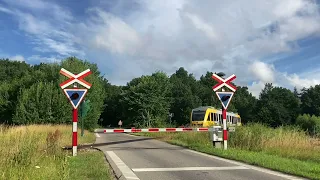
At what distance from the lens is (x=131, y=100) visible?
2990 inches

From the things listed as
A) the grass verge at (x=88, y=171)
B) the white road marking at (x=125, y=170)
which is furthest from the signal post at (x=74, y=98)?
the white road marking at (x=125, y=170)

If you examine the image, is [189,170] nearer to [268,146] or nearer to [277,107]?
[268,146]

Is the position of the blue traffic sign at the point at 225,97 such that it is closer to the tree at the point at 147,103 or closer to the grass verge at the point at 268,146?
the grass verge at the point at 268,146

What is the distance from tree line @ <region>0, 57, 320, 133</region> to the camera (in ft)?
162

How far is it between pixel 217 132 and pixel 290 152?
135 inches

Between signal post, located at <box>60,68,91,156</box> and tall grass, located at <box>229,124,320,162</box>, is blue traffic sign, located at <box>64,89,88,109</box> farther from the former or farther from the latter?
tall grass, located at <box>229,124,320,162</box>

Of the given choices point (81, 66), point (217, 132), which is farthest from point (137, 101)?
point (217, 132)

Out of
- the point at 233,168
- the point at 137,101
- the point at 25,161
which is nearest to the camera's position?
the point at 25,161

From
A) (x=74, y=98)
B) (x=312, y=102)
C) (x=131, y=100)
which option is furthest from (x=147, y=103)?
(x=312, y=102)

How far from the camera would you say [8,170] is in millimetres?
7445

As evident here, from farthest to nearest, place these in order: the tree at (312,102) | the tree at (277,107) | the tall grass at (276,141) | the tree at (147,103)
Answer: the tree at (312,102), the tree at (277,107), the tree at (147,103), the tall grass at (276,141)

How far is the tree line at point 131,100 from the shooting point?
49.4 m

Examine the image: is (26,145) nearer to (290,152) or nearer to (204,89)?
(290,152)

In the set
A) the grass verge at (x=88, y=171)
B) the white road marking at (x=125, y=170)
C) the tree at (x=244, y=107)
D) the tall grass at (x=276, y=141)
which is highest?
the tree at (x=244, y=107)
